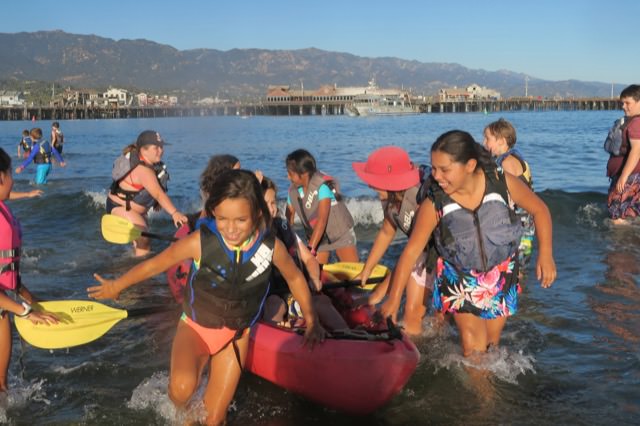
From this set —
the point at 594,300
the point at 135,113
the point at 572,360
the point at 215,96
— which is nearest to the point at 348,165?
the point at 594,300

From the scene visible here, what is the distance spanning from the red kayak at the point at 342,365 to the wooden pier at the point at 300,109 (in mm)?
102588

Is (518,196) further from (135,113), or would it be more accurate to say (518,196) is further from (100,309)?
(135,113)

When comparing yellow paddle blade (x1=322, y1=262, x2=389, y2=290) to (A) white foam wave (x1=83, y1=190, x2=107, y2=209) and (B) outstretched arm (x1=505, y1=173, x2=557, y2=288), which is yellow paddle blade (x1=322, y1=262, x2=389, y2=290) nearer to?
(B) outstretched arm (x1=505, y1=173, x2=557, y2=288)

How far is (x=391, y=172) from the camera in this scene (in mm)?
5199

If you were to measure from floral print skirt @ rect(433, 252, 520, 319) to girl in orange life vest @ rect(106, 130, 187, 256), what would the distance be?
418 centimetres

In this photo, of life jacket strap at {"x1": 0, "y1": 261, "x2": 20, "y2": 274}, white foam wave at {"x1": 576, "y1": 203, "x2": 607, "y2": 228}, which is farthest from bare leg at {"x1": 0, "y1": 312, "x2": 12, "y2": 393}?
white foam wave at {"x1": 576, "y1": 203, "x2": 607, "y2": 228}

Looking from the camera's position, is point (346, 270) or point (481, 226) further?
point (346, 270)

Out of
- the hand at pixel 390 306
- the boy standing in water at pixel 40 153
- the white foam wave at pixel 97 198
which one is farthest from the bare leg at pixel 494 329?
the boy standing in water at pixel 40 153

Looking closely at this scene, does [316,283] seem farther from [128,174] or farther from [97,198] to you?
[97,198]

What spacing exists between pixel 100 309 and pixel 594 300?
5276 millimetres

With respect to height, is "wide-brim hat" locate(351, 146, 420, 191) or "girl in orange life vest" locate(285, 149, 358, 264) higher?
"wide-brim hat" locate(351, 146, 420, 191)

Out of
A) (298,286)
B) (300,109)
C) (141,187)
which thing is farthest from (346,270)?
(300,109)

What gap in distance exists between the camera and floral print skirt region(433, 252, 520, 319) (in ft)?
14.0

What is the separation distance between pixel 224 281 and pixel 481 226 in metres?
1.70
